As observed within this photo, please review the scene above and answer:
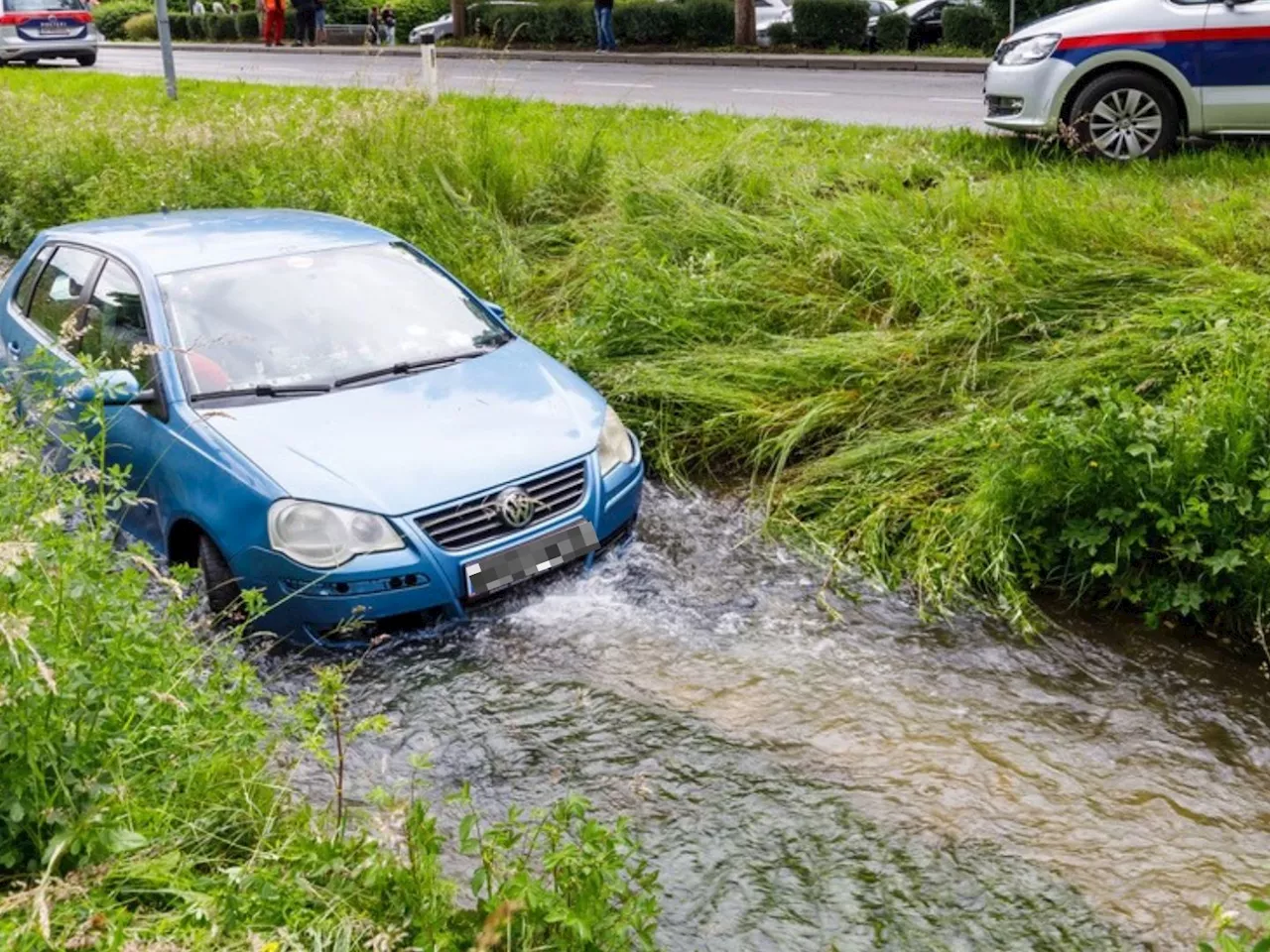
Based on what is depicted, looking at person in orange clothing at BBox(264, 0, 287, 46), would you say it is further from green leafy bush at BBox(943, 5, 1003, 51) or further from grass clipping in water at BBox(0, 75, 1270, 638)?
grass clipping in water at BBox(0, 75, 1270, 638)

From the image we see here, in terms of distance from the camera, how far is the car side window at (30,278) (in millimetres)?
7234

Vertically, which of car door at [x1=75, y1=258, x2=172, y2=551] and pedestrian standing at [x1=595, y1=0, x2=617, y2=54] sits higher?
pedestrian standing at [x1=595, y1=0, x2=617, y2=54]

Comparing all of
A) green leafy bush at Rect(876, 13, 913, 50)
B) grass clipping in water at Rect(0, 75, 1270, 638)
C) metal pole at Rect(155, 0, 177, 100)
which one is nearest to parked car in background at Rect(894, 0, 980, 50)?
green leafy bush at Rect(876, 13, 913, 50)

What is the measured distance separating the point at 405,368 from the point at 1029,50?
632 cm

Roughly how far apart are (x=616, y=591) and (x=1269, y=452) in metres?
2.78

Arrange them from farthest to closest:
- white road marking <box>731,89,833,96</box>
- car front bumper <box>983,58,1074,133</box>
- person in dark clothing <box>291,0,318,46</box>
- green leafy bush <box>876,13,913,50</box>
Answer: person in dark clothing <box>291,0,318,46</box>
green leafy bush <box>876,13,913,50</box>
white road marking <box>731,89,833,96</box>
car front bumper <box>983,58,1074,133</box>

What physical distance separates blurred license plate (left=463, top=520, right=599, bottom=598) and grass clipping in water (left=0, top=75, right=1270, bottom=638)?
1355 mm

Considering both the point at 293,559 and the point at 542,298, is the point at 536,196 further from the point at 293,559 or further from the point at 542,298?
the point at 293,559

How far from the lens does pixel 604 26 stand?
28812 mm

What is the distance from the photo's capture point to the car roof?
6477 millimetres

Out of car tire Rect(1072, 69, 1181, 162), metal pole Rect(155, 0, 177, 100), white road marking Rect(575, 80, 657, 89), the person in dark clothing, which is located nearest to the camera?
car tire Rect(1072, 69, 1181, 162)

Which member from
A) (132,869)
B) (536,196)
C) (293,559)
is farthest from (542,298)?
(132,869)

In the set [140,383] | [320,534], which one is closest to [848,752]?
[320,534]

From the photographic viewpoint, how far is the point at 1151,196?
831cm
